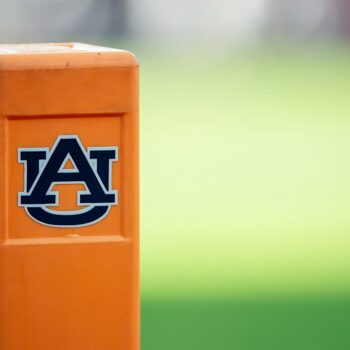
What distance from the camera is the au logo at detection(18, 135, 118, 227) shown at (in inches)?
91.4

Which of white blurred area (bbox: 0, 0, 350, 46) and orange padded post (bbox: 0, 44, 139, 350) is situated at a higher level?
white blurred area (bbox: 0, 0, 350, 46)

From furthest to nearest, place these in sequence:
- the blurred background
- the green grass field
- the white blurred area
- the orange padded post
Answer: the white blurred area, the blurred background, the green grass field, the orange padded post

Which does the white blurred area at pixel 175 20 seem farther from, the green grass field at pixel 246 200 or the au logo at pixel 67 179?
the au logo at pixel 67 179

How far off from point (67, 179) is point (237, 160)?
4.39m

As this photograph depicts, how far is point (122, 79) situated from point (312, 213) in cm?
374

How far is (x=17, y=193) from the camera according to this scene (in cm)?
233

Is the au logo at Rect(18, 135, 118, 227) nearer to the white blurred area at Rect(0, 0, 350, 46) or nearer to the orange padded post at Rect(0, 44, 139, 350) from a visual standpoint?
the orange padded post at Rect(0, 44, 139, 350)

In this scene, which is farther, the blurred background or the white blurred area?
the white blurred area

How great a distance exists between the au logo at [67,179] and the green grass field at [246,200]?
Result: 6.29ft

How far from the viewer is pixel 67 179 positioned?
7.65ft

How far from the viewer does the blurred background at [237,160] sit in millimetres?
4605

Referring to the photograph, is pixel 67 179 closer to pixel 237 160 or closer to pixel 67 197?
pixel 67 197

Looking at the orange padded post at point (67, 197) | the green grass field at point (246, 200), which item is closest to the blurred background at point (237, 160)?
the green grass field at point (246, 200)

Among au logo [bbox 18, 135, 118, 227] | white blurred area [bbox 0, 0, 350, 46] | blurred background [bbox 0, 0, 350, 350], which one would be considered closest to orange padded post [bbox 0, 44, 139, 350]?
au logo [bbox 18, 135, 118, 227]
